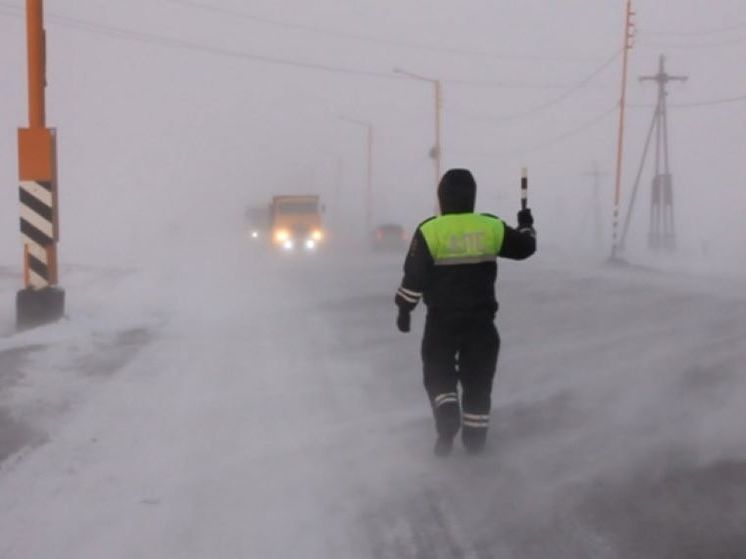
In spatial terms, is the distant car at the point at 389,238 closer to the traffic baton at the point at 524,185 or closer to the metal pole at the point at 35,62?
the metal pole at the point at 35,62

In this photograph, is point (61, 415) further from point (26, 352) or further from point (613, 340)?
point (613, 340)

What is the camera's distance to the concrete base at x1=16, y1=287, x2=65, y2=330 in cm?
1351

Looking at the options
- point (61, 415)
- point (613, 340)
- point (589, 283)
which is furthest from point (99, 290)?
point (61, 415)

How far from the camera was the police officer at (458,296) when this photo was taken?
20.9 feet

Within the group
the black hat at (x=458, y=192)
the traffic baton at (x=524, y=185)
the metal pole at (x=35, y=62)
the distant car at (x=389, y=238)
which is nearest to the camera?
the black hat at (x=458, y=192)

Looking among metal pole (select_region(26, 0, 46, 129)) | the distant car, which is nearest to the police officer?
metal pole (select_region(26, 0, 46, 129))

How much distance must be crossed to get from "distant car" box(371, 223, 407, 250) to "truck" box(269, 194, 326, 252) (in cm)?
959

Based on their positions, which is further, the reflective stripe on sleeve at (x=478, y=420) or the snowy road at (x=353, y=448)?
the reflective stripe on sleeve at (x=478, y=420)

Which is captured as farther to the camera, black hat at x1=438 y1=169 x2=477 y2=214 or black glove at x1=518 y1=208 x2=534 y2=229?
black glove at x1=518 y1=208 x2=534 y2=229

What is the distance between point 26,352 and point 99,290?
1114cm

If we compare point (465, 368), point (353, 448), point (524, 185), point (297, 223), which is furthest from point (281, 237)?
point (465, 368)

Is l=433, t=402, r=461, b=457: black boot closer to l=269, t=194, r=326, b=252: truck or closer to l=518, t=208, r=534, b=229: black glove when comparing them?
l=518, t=208, r=534, b=229: black glove

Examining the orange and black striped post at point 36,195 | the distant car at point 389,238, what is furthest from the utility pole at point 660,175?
the orange and black striped post at point 36,195

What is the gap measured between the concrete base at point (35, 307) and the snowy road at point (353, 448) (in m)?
0.43
